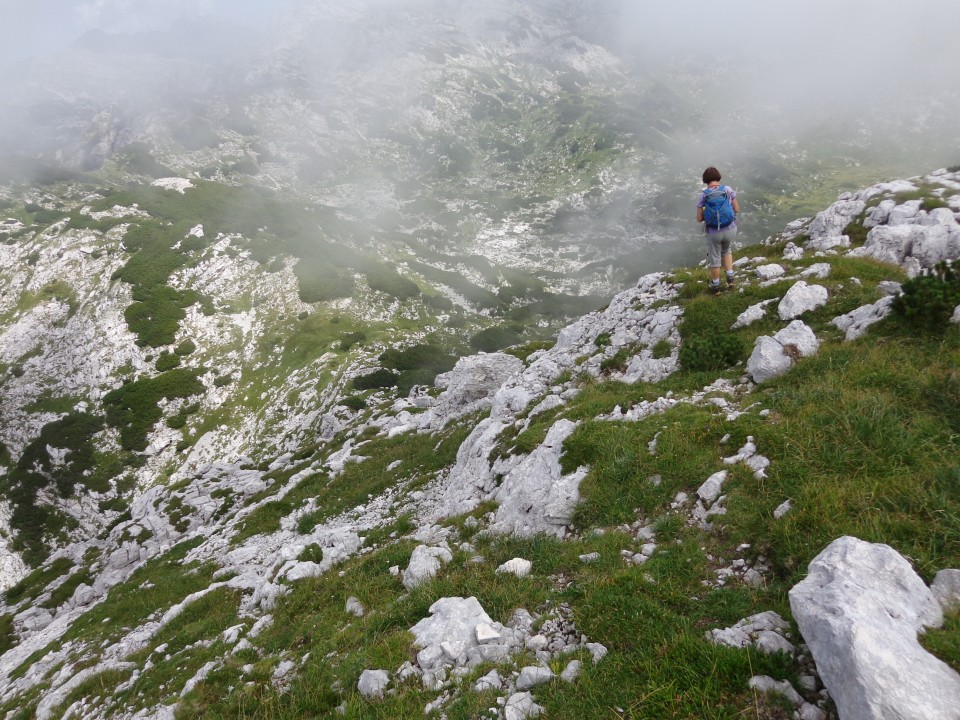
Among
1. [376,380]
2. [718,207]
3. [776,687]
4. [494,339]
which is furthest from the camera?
[494,339]

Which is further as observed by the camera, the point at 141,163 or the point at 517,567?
the point at 141,163

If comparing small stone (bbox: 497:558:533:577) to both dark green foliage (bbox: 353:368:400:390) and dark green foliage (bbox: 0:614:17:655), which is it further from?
dark green foliage (bbox: 353:368:400:390)

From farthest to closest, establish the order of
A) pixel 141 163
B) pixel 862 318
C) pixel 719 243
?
pixel 141 163, pixel 719 243, pixel 862 318

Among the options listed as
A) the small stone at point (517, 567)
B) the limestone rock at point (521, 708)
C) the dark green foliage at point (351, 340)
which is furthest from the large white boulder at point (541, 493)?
the dark green foliage at point (351, 340)

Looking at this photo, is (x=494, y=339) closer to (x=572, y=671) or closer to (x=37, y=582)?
(x=37, y=582)

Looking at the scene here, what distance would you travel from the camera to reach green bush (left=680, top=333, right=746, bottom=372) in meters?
12.6

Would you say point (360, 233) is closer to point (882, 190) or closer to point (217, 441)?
point (217, 441)

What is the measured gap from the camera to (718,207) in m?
14.2

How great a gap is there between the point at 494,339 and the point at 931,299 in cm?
6875

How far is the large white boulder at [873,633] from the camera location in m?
3.46

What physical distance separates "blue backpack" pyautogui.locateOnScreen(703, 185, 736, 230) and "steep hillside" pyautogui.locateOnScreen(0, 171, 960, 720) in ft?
9.53

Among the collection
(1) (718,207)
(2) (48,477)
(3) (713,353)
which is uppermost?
(1) (718,207)

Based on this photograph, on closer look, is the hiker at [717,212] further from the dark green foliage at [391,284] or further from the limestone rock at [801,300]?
the dark green foliage at [391,284]

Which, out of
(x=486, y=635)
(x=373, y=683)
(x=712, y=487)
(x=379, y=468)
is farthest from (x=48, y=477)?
(x=712, y=487)
